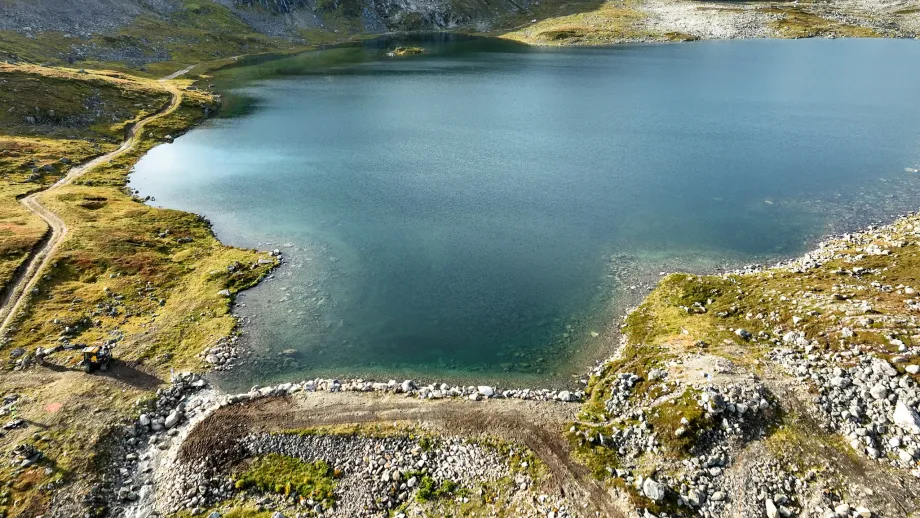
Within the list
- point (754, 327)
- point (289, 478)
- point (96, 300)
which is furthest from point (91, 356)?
point (754, 327)

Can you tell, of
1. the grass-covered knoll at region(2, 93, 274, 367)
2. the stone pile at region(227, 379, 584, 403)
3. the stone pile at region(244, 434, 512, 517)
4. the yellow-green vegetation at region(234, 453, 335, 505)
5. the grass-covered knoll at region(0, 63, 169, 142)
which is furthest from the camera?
the grass-covered knoll at region(0, 63, 169, 142)

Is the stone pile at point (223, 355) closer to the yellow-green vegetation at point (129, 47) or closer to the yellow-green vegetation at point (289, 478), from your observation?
the yellow-green vegetation at point (289, 478)

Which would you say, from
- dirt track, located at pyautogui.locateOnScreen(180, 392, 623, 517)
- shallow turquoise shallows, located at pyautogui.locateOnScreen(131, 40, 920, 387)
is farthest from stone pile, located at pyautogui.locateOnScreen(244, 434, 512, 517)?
shallow turquoise shallows, located at pyautogui.locateOnScreen(131, 40, 920, 387)

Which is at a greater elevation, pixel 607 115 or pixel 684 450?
pixel 607 115

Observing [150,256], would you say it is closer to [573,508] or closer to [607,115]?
[573,508]

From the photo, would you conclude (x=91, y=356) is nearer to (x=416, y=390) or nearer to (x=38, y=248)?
(x=416, y=390)

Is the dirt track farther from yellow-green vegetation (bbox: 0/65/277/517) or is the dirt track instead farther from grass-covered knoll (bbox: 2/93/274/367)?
grass-covered knoll (bbox: 2/93/274/367)

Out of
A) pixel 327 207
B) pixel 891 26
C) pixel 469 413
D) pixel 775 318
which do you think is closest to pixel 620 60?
pixel 891 26
